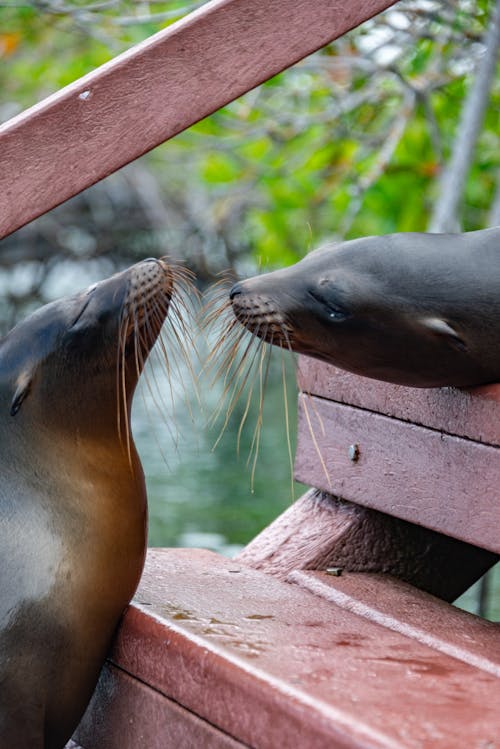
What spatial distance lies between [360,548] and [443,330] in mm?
635

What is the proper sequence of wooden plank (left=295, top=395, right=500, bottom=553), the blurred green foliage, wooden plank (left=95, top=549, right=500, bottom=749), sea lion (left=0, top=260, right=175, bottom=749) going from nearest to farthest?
wooden plank (left=95, top=549, right=500, bottom=749)
sea lion (left=0, top=260, right=175, bottom=749)
wooden plank (left=295, top=395, right=500, bottom=553)
the blurred green foliage

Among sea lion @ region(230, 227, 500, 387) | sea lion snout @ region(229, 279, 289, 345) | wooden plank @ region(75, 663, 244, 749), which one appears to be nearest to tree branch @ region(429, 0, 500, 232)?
sea lion @ region(230, 227, 500, 387)

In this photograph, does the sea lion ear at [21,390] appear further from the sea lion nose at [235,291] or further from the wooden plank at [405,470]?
the wooden plank at [405,470]

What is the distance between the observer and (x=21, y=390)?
96.2 inches

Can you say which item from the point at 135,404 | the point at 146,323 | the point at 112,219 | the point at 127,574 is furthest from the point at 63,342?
the point at 112,219

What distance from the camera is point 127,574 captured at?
2.44 m

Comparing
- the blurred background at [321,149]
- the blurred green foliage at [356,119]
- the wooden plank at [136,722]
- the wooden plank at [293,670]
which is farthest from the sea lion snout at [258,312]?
the blurred green foliage at [356,119]

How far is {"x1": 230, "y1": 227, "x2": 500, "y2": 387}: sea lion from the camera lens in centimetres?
255

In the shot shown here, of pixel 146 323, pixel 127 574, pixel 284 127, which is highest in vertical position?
pixel 146 323

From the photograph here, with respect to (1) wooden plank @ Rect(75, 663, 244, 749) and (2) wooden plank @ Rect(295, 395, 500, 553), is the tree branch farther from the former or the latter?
(1) wooden plank @ Rect(75, 663, 244, 749)

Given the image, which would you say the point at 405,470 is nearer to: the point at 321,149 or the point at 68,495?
the point at 68,495

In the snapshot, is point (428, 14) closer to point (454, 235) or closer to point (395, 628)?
point (454, 235)

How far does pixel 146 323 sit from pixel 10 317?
42.9 feet

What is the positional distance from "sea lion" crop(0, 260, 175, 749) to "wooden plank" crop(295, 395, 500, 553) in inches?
15.4
